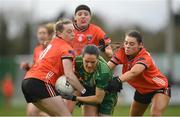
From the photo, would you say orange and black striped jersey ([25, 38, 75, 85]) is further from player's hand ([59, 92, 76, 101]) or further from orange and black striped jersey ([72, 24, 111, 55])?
orange and black striped jersey ([72, 24, 111, 55])

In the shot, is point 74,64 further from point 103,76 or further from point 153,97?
point 153,97

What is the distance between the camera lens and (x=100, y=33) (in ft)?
37.5

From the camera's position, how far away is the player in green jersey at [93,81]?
919cm

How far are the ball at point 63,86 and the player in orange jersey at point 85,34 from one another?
1590 millimetres

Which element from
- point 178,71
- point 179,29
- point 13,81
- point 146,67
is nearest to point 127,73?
point 146,67

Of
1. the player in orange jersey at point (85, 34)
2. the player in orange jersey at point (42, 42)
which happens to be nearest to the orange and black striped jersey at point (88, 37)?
the player in orange jersey at point (85, 34)

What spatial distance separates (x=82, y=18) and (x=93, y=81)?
175 centimetres

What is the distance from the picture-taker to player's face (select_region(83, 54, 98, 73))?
911cm

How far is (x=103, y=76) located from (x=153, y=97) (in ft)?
5.44

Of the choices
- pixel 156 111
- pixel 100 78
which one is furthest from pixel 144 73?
pixel 100 78

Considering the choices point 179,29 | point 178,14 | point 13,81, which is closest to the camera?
point 13,81

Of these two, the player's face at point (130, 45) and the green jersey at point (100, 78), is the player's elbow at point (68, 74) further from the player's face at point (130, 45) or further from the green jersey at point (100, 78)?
the player's face at point (130, 45)

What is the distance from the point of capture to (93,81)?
9805 millimetres

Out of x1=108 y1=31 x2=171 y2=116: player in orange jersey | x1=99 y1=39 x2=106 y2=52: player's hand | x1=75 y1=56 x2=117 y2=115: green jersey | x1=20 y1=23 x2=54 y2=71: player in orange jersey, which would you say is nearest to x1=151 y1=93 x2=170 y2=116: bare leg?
x1=108 y1=31 x2=171 y2=116: player in orange jersey
